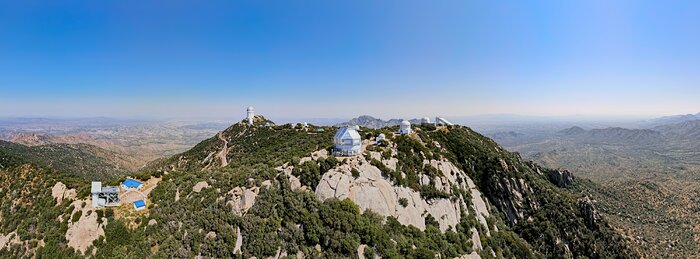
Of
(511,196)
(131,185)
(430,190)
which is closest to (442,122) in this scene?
(511,196)

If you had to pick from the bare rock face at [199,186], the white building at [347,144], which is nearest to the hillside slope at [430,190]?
the bare rock face at [199,186]

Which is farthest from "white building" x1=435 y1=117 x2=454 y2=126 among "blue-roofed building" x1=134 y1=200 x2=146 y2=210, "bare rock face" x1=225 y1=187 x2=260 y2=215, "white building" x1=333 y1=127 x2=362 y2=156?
"blue-roofed building" x1=134 y1=200 x2=146 y2=210

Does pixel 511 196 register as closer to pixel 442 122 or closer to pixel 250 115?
pixel 442 122

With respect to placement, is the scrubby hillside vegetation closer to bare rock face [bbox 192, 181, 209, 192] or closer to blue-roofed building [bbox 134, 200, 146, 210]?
bare rock face [bbox 192, 181, 209, 192]

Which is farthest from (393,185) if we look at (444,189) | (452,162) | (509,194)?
(509,194)

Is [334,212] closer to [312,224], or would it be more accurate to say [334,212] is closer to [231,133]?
[312,224]
